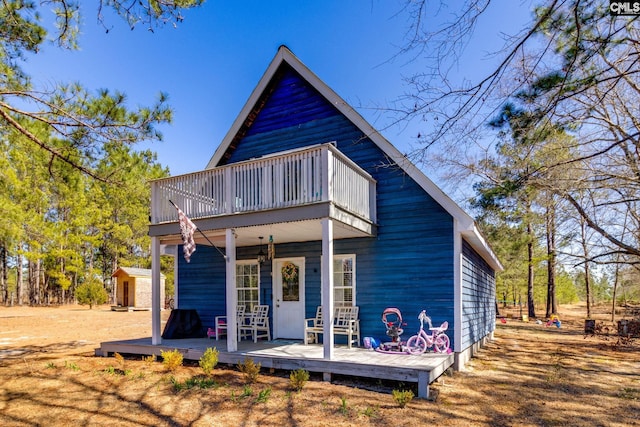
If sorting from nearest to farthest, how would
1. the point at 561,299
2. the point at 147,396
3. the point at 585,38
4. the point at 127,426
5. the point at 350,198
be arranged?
the point at 585,38 → the point at 127,426 → the point at 147,396 → the point at 350,198 → the point at 561,299

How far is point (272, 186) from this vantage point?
7.71 m

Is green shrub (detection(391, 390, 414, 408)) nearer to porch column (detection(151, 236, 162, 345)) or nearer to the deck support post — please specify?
the deck support post

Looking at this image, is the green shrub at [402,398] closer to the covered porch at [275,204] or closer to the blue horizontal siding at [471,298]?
the covered porch at [275,204]

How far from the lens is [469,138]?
4.15m

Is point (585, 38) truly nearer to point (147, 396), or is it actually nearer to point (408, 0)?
point (408, 0)

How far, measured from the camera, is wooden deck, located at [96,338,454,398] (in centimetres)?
625

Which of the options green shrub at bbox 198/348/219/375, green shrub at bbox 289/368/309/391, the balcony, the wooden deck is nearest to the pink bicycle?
the wooden deck

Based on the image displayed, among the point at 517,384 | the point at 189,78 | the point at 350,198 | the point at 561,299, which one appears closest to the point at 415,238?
the point at 350,198

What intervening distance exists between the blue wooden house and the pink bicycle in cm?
27

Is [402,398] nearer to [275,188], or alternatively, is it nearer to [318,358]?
[318,358]

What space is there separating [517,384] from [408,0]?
6.99 metres

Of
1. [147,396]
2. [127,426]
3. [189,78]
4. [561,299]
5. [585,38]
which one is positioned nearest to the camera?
[585,38]

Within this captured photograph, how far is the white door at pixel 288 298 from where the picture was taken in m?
9.76

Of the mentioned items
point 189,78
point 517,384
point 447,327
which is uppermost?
point 189,78
